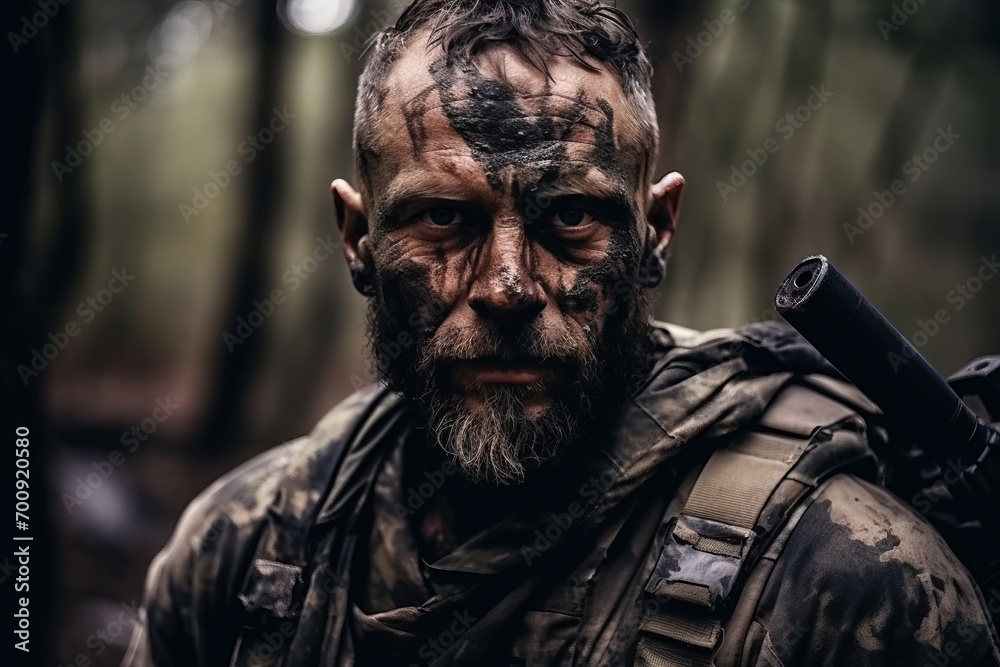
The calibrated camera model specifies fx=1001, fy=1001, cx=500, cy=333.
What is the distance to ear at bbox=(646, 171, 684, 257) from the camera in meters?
2.72

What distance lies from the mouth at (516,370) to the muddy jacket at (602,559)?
241 mm

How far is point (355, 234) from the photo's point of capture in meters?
2.82

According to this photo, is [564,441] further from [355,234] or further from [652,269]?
[355,234]

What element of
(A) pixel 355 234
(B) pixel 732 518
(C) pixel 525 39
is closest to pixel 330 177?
(A) pixel 355 234

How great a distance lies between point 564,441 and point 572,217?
1.79 ft

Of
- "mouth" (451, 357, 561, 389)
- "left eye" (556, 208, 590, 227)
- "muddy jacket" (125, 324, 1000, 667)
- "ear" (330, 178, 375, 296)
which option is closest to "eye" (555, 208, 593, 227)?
"left eye" (556, 208, 590, 227)

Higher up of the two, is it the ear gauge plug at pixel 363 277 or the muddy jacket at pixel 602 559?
the ear gauge plug at pixel 363 277

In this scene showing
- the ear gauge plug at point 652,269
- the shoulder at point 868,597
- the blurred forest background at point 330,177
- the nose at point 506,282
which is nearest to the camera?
the shoulder at point 868,597

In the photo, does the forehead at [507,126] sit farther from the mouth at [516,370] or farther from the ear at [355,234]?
the mouth at [516,370]

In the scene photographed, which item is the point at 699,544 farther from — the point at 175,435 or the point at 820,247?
the point at 175,435

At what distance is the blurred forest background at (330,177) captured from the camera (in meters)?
7.02

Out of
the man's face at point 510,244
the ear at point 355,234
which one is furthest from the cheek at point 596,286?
the ear at point 355,234

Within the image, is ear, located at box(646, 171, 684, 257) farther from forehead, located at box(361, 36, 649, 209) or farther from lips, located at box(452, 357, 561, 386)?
lips, located at box(452, 357, 561, 386)

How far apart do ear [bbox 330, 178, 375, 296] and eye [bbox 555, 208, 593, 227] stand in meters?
0.58
